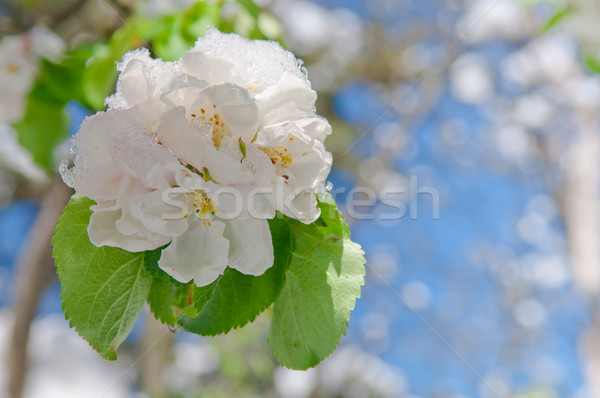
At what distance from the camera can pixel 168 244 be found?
0.32 m

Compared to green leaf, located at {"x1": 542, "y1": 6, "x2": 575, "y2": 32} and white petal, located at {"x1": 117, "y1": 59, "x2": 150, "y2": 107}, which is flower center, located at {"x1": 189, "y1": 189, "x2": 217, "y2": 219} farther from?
green leaf, located at {"x1": 542, "y1": 6, "x2": 575, "y2": 32}

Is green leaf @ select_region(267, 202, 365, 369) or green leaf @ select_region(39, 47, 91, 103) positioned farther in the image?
green leaf @ select_region(39, 47, 91, 103)

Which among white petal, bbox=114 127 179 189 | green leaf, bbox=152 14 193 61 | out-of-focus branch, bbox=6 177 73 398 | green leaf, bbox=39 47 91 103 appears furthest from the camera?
out-of-focus branch, bbox=6 177 73 398

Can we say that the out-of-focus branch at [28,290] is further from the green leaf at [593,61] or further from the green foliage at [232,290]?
the green leaf at [593,61]

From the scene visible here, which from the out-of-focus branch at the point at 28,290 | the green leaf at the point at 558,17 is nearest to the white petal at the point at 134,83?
→ the green leaf at the point at 558,17

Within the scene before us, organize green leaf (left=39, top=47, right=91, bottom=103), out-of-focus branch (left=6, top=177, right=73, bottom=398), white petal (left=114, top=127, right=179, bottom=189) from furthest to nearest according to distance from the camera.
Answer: out-of-focus branch (left=6, top=177, right=73, bottom=398) < green leaf (left=39, top=47, right=91, bottom=103) < white petal (left=114, top=127, right=179, bottom=189)

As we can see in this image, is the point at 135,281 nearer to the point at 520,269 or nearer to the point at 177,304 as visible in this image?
the point at 177,304

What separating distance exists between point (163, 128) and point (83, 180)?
6cm

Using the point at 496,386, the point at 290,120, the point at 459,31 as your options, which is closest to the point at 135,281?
the point at 290,120

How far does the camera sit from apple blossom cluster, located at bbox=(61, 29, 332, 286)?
30 cm

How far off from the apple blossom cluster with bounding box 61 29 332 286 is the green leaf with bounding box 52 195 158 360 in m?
0.03

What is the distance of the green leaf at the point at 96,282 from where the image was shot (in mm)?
322

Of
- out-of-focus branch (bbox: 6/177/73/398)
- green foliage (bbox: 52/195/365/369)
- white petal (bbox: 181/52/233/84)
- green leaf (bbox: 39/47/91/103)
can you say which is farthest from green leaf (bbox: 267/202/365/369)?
out-of-focus branch (bbox: 6/177/73/398)

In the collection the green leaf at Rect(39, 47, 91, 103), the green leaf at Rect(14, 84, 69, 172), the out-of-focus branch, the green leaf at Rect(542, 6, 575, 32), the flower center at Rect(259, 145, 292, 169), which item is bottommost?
the out-of-focus branch
